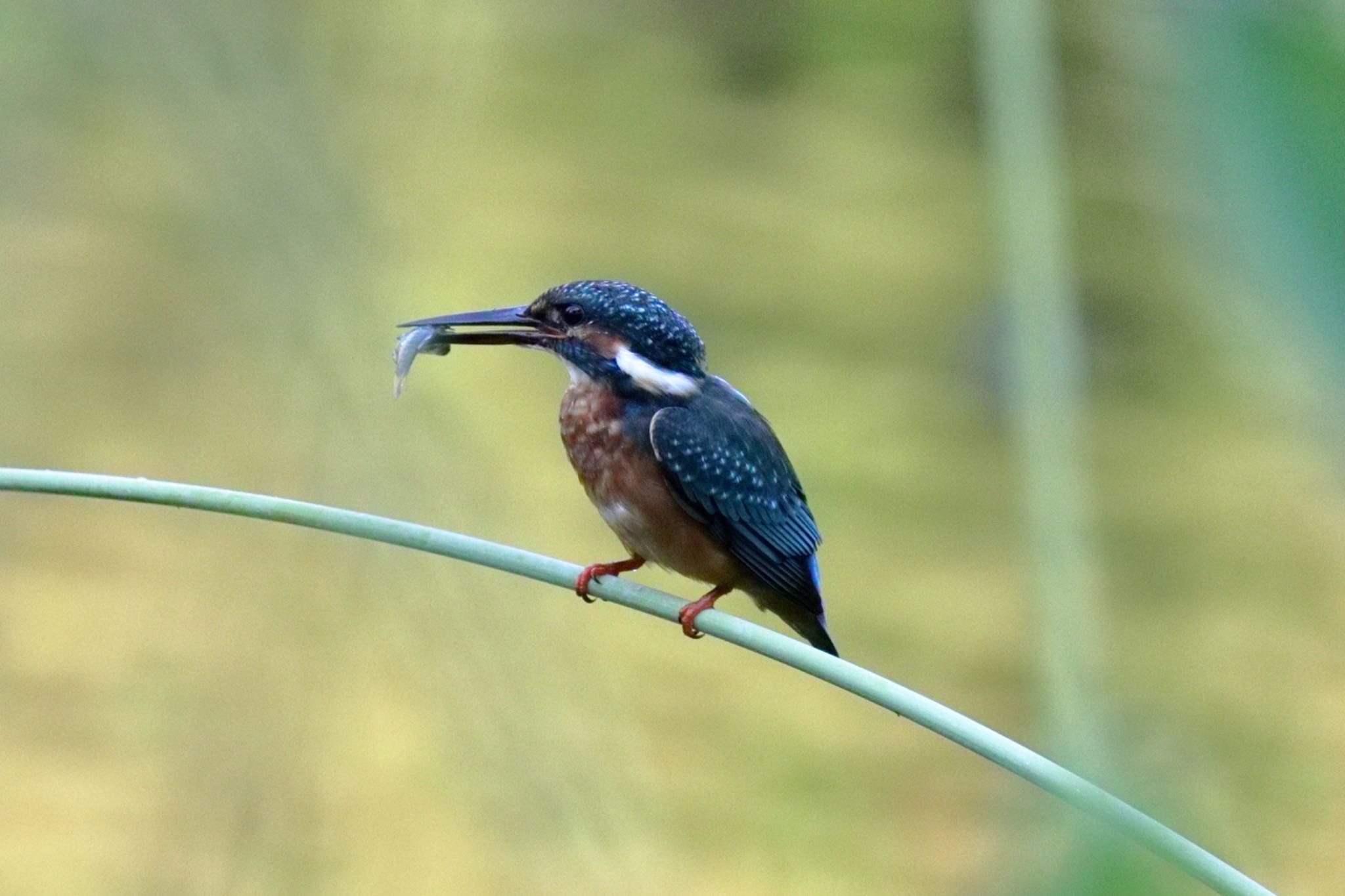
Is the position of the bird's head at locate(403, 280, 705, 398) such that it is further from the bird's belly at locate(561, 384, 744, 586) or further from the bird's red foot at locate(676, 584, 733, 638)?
the bird's red foot at locate(676, 584, 733, 638)

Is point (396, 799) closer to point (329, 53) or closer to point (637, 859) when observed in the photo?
point (637, 859)

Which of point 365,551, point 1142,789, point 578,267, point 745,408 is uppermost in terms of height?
point 578,267

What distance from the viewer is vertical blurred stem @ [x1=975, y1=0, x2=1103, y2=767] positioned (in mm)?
661

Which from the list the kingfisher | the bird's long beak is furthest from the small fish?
the kingfisher

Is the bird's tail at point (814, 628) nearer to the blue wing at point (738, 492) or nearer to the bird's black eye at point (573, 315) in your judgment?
the blue wing at point (738, 492)

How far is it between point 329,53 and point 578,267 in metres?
1.57

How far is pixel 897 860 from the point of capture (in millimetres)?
3775

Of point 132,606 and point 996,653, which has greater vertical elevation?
point 996,653

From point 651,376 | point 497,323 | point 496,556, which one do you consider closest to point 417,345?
point 497,323

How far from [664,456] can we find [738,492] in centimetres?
8

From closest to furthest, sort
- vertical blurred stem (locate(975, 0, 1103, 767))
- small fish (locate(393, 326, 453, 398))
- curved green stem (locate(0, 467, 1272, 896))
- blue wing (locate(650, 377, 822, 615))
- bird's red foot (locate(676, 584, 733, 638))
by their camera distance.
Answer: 1. vertical blurred stem (locate(975, 0, 1103, 767))
2. curved green stem (locate(0, 467, 1272, 896))
3. bird's red foot (locate(676, 584, 733, 638))
4. small fish (locate(393, 326, 453, 398))
5. blue wing (locate(650, 377, 822, 615))

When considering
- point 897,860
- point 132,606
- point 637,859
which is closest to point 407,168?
point 132,606

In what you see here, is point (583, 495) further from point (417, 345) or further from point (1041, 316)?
point (1041, 316)

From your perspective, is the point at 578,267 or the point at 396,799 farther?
the point at 578,267
